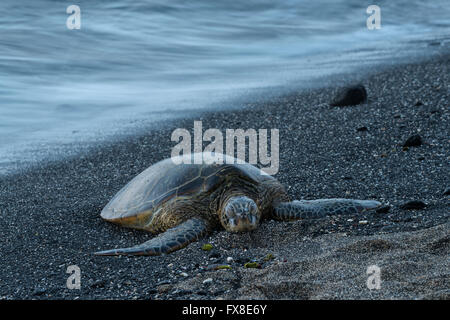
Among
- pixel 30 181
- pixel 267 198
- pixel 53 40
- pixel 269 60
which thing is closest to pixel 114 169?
pixel 30 181

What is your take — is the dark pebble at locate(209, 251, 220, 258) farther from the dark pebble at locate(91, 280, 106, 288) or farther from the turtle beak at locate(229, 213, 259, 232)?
the dark pebble at locate(91, 280, 106, 288)

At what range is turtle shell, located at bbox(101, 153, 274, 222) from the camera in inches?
170

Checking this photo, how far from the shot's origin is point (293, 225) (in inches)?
156

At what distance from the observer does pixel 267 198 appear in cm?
435

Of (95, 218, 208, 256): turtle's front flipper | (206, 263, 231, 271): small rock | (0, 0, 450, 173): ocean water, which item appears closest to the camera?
(206, 263, 231, 271): small rock

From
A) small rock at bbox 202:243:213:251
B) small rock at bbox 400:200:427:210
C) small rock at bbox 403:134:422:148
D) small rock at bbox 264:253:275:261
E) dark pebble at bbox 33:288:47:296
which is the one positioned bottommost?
dark pebble at bbox 33:288:47:296

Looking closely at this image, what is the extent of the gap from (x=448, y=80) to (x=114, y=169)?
15.3ft

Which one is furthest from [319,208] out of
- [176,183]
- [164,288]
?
[164,288]

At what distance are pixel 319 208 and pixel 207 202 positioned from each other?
32.4 inches

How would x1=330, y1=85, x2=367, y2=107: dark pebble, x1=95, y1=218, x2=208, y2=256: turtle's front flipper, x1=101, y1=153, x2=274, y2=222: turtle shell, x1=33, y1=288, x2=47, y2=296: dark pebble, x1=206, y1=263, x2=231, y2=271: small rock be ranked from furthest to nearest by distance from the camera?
x1=330, y1=85, x2=367, y2=107: dark pebble < x1=101, y1=153, x2=274, y2=222: turtle shell < x1=95, y1=218, x2=208, y2=256: turtle's front flipper < x1=206, y1=263, x2=231, y2=271: small rock < x1=33, y1=288, x2=47, y2=296: dark pebble

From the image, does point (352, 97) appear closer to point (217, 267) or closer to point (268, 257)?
point (268, 257)

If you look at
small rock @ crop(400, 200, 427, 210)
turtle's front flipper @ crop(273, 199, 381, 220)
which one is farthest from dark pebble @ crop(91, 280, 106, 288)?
small rock @ crop(400, 200, 427, 210)

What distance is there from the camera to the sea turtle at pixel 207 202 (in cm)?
409
